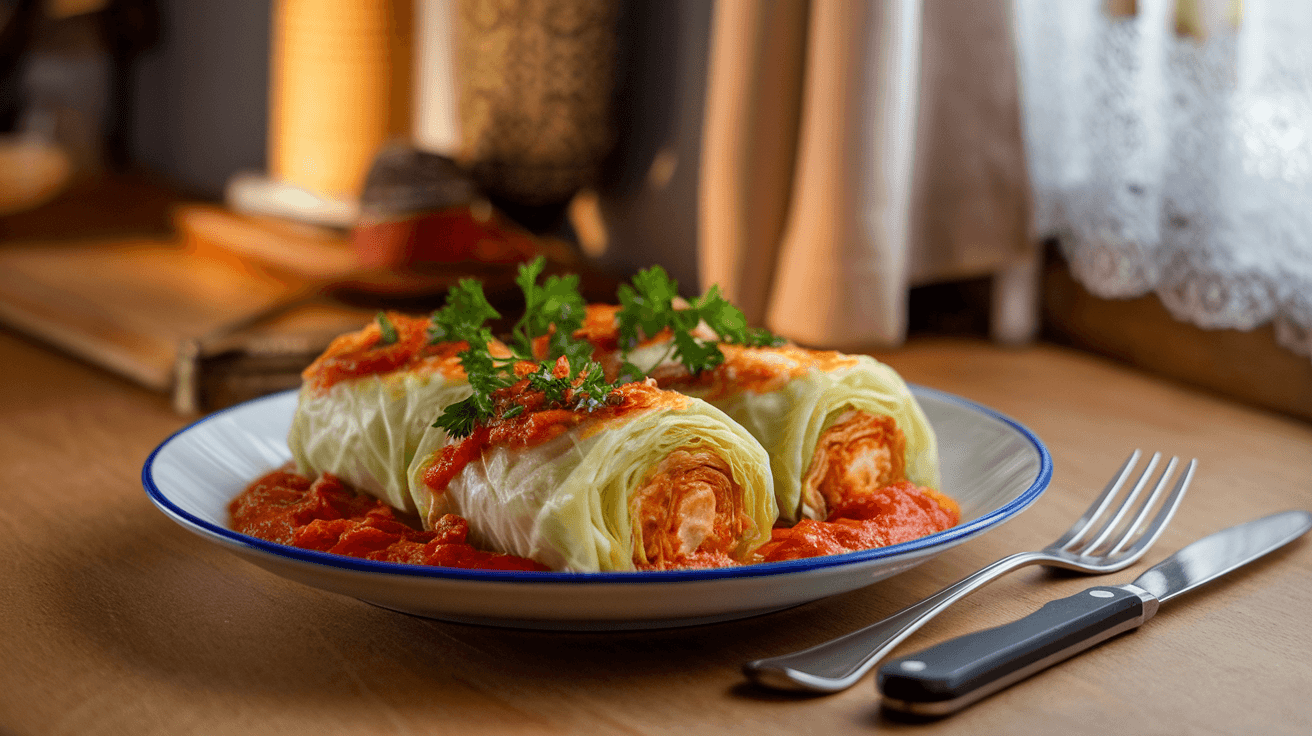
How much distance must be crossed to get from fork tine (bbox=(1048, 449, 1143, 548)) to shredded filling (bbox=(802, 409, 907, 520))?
14 centimetres

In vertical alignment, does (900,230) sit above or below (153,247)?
above

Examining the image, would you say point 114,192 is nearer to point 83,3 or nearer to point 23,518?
point 83,3

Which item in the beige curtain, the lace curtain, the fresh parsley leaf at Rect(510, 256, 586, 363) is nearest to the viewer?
the fresh parsley leaf at Rect(510, 256, 586, 363)

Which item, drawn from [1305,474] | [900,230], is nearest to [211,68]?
[900,230]

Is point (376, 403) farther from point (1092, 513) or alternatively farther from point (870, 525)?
point (1092, 513)

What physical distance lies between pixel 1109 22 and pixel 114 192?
2669 mm

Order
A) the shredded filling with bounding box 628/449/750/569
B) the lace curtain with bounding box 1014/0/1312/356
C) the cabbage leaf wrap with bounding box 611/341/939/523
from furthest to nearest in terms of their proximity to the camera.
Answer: the lace curtain with bounding box 1014/0/1312/356 < the cabbage leaf wrap with bounding box 611/341/939/523 < the shredded filling with bounding box 628/449/750/569

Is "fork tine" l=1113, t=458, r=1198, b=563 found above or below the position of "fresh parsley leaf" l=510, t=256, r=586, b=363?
below

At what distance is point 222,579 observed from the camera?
0.95 meters

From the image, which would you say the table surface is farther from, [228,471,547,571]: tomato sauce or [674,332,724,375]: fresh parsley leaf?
[674,332,724,375]: fresh parsley leaf

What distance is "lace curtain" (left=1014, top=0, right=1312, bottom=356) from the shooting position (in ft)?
4.70

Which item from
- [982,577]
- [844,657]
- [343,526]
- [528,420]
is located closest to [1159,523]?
[982,577]

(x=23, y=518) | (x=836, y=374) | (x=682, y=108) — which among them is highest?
(x=682, y=108)

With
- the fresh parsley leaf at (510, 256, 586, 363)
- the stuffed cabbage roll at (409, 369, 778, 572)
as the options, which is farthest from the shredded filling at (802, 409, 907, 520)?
the fresh parsley leaf at (510, 256, 586, 363)
